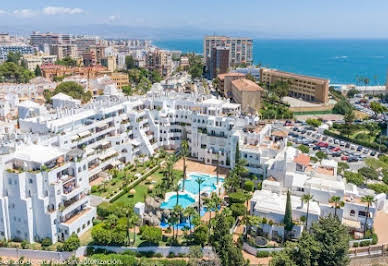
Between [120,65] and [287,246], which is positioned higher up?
[120,65]

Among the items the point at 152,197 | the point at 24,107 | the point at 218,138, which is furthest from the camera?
the point at 24,107

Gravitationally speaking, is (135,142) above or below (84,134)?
below

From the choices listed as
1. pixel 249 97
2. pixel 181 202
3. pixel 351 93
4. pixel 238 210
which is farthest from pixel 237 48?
pixel 238 210

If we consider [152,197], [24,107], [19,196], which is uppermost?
[24,107]

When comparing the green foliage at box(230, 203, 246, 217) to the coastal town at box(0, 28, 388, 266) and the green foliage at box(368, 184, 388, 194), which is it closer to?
the coastal town at box(0, 28, 388, 266)

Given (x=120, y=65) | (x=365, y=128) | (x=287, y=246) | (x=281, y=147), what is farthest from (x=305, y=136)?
(x=120, y=65)

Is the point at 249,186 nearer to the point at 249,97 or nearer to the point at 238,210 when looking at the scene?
the point at 238,210

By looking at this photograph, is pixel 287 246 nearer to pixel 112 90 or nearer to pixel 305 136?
pixel 305 136
